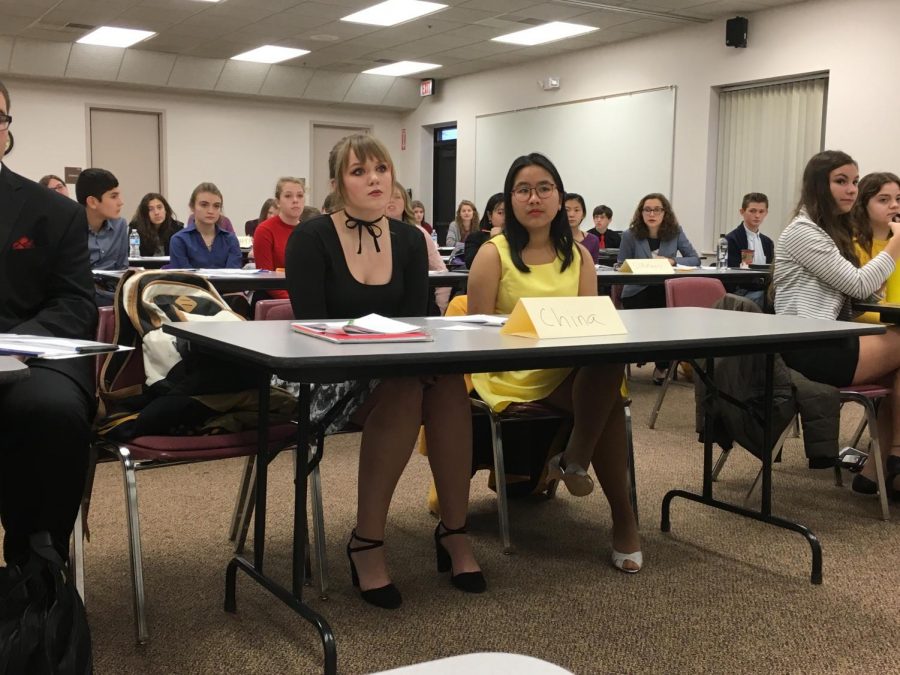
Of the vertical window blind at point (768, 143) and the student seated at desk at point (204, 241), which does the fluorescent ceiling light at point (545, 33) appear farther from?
the student seated at desk at point (204, 241)

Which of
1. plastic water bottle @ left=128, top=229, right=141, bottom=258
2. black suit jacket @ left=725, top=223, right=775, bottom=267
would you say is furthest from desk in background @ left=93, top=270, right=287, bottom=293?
black suit jacket @ left=725, top=223, right=775, bottom=267

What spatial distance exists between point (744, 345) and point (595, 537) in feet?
2.70

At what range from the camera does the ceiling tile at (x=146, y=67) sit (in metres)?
10.5

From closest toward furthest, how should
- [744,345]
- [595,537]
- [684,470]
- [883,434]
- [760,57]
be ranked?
1. [744,345]
2. [595,537]
3. [883,434]
4. [684,470]
5. [760,57]

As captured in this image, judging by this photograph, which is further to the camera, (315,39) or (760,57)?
(315,39)

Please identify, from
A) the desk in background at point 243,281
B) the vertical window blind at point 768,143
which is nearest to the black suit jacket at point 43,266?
the desk in background at point 243,281

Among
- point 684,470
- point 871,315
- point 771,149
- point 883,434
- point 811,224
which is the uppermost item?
point 771,149

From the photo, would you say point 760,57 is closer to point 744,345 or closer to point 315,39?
point 315,39

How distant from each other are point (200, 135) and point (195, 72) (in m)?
0.86

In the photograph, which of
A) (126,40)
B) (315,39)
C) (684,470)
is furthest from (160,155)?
(684,470)

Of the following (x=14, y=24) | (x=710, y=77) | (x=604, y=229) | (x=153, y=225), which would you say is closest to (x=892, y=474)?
(x=153, y=225)

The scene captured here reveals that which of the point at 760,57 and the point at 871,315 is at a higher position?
the point at 760,57

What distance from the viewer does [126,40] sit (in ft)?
32.9

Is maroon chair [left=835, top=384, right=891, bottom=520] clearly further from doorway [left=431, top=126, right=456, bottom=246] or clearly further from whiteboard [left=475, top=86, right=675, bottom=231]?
doorway [left=431, top=126, right=456, bottom=246]
